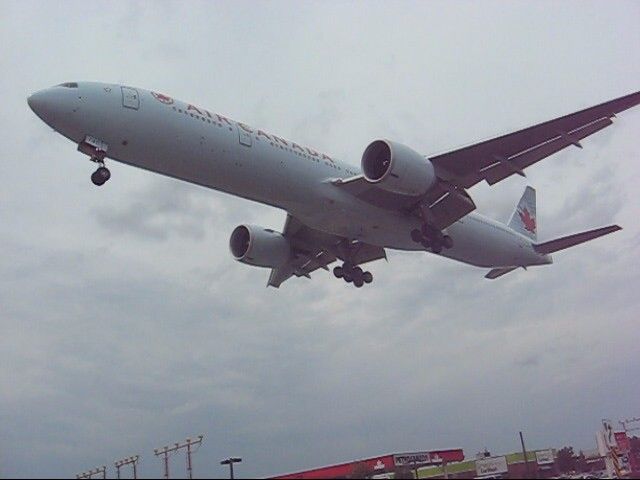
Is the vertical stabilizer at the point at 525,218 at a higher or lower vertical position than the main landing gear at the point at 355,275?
higher

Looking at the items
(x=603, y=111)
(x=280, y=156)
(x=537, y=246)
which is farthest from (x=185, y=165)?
(x=537, y=246)

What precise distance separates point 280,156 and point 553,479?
19574 mm

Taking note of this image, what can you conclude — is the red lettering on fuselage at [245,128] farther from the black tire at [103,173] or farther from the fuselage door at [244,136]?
the black tire at [103,173]

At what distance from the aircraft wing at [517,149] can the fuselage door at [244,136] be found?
8356 millimetres

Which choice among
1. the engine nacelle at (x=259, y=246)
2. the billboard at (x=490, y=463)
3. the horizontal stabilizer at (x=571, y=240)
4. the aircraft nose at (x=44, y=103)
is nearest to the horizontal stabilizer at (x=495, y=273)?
the horizontal stabilizer at (x=571, y=240)

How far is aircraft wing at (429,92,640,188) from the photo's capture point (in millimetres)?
26781

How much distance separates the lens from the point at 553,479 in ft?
32.9

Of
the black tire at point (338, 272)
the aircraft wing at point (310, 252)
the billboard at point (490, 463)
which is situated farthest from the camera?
the black tire at point (338, 272)

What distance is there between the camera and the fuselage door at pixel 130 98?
23609 mm

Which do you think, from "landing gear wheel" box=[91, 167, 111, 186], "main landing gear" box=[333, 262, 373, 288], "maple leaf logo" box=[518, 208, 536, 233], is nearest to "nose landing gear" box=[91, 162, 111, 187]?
"landing gear wheel" box=[91, 167, 111, 186]

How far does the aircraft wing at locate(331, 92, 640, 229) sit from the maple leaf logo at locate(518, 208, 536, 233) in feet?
44.6

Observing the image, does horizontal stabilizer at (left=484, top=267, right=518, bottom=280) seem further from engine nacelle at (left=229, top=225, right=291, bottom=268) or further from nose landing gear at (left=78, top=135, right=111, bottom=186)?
nose landing gear at (left=78, top=135, right=111, bottom=186)

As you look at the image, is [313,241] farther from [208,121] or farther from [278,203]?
[208,121]

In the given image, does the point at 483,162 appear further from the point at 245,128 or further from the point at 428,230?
the point at 245,128
